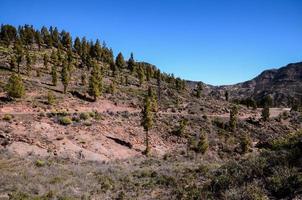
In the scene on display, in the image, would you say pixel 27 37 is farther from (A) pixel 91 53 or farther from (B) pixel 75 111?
(B) pixel 75 111

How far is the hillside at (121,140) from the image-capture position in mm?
18088

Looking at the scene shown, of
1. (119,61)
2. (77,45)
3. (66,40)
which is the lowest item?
(119,61)

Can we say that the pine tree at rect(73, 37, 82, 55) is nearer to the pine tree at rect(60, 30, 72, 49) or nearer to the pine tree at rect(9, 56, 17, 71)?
the pine tree at rect(60, 30, 72, 49)

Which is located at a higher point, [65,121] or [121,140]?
[65,121]

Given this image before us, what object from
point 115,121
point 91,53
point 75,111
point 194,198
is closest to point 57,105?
point 75,111

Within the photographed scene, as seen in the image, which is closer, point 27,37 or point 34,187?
point 34,187

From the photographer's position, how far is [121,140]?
61.5 meters

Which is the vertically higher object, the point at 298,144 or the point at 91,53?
the point at 91,53

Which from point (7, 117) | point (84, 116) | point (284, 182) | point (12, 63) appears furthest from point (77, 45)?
point (284, 182)

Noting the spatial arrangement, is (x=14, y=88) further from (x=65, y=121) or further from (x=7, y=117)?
(x=65, y=121)

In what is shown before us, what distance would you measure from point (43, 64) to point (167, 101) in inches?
1654

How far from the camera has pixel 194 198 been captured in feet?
53.5

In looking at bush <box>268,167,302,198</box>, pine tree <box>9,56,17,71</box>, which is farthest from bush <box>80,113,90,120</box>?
bush <box>268,167,302,198</box>

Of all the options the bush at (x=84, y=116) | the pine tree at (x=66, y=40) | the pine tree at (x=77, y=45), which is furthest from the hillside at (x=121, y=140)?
the pine tree at (x=66, y=40)
